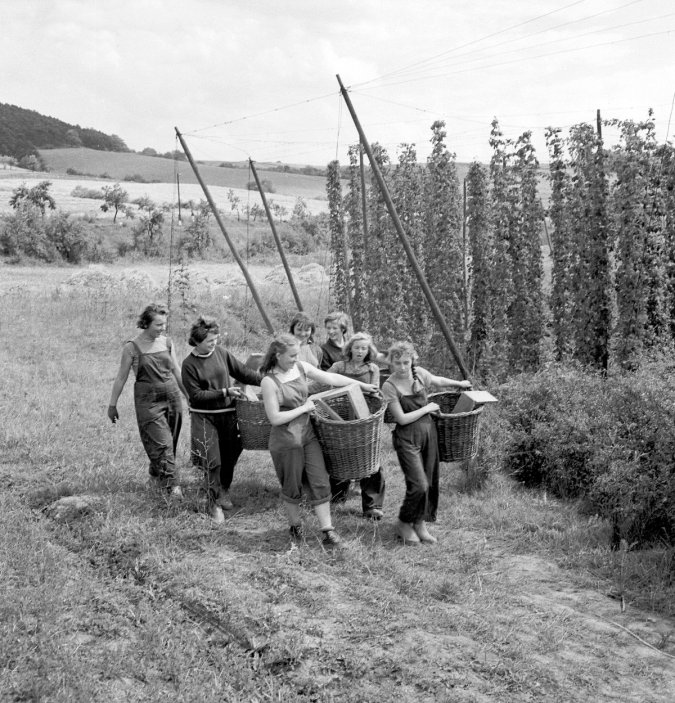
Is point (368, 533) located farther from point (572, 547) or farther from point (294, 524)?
point (572, 547)

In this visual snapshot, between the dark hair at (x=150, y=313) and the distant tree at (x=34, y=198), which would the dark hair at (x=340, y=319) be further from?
the distant tree at (x=34, y=198)

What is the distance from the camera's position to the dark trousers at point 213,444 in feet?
22.2

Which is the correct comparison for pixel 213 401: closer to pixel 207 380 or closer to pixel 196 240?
pixel 207 380

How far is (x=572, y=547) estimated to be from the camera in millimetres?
6504

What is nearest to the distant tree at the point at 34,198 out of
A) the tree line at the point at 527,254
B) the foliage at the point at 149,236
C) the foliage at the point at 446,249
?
the foliage at the point at 149,236

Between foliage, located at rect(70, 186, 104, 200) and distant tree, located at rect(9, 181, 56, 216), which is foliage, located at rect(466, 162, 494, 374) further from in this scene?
foliage, located at rect(70, 186, 104, 200)

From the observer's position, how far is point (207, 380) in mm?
6668

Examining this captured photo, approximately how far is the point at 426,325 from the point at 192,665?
1093 centimetres

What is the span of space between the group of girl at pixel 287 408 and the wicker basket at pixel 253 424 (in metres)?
0.16

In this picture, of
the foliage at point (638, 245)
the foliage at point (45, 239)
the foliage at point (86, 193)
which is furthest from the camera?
the foliage at point (86, 193)

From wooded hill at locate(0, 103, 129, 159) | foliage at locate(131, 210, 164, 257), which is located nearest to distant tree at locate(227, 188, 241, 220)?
foliage at locate(131, 210, 164, 257)

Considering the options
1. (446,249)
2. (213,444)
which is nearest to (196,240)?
(446,249)

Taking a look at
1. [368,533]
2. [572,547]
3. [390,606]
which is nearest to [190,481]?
[368,533]

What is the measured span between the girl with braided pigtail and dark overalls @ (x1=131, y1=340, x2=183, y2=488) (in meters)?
1.89
